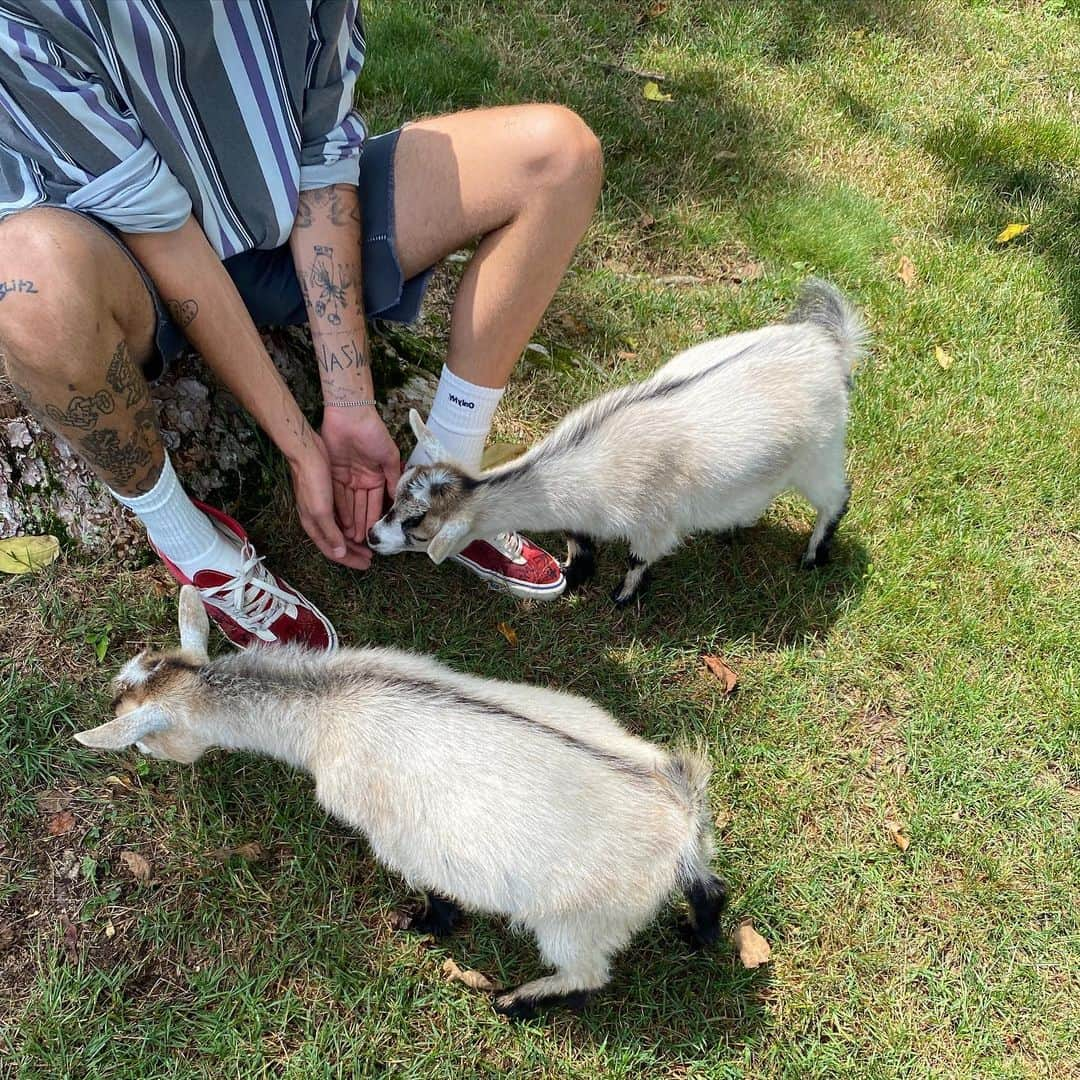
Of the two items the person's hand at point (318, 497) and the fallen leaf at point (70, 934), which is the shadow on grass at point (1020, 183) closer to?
the person's hand at point (318, 497)

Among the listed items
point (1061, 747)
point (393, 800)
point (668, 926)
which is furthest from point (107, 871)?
point (1061, 747)

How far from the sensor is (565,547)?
355cm

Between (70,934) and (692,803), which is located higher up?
(692,803)

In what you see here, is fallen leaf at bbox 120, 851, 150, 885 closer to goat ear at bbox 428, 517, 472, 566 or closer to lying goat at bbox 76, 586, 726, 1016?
lying goat at bbox 76, 586, 726, 1016

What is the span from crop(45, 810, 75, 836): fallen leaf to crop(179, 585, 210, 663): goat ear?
0.64 metres

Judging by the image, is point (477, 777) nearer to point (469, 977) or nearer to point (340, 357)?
point (469, 977)

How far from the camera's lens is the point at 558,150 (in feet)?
8.74

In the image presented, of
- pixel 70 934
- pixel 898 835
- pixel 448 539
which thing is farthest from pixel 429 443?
pixel 898 835

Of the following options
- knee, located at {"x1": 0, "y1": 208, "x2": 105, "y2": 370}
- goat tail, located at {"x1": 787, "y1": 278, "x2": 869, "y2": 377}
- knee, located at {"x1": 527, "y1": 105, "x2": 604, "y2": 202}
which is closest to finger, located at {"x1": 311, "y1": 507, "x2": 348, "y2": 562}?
knee, located at {"x1": 0, "y1": 208, "x2": 105, "y2": 370}

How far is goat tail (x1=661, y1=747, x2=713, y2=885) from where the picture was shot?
7.23 ft

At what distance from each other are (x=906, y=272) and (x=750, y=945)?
131 inches

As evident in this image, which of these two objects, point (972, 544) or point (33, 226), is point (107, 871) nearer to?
point (33, 226)

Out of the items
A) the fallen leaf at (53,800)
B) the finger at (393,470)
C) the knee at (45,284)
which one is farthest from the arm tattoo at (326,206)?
the fallen leaf at (53,800)

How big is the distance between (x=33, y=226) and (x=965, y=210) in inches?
175
